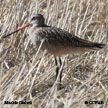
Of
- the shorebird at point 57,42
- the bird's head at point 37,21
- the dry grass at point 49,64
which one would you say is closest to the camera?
the dry grass at point 49,64

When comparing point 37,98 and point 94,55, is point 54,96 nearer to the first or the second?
point 37,98

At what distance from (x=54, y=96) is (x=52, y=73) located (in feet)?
2.37

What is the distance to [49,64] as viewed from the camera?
376 centimetres

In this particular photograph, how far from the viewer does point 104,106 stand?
9.00ft

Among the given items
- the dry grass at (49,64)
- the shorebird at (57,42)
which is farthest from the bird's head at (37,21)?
the dry grass at (49,64)

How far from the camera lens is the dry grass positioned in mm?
2953

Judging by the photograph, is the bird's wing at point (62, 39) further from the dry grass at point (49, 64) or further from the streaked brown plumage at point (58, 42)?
the dry grass at point (49, 64)

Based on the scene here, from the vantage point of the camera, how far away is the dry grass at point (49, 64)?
2.95m

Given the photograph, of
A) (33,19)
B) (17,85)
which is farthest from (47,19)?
(17,85)

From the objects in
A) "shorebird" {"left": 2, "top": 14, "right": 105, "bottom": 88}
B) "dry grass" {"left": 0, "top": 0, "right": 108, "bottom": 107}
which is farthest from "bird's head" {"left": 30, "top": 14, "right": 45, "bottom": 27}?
"dry grass" {"left": 0, "top": 0, "right": 108, "bottom": 107}

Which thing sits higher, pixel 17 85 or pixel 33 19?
pixel 33 19

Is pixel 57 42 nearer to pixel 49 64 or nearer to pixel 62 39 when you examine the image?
pixel 62 39

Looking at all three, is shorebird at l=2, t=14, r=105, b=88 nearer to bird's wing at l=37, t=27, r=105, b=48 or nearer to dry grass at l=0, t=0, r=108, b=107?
bird's wing at l=37, t=27, r=105, b=48

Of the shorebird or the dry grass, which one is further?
the shorebird
